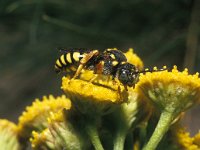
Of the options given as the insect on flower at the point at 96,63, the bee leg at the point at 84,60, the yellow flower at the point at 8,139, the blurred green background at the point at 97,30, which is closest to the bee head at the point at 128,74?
the insect on flower at the point at 96,63

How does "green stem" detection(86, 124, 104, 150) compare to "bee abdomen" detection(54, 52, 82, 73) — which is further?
"bee abdomen" detection(54, 52, 82, 73)

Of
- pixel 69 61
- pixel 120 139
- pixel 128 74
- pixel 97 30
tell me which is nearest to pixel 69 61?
pixel 69 61

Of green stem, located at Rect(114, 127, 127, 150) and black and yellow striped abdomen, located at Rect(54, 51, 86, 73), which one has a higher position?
black and yellow striped abdomen, located at Rect(54, 51, 86, 73)

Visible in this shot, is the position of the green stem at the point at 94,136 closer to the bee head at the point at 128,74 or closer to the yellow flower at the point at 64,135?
the yellow flower at the point at 64,135

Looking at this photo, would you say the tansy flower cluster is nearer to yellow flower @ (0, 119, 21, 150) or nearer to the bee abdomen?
the bee abdomen

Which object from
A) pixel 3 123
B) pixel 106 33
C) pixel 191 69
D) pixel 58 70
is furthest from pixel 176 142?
pixel 106 33

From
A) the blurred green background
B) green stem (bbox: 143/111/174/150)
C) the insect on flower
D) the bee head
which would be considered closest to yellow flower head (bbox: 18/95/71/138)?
the insect on flower

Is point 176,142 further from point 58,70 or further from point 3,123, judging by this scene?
point 3,123
